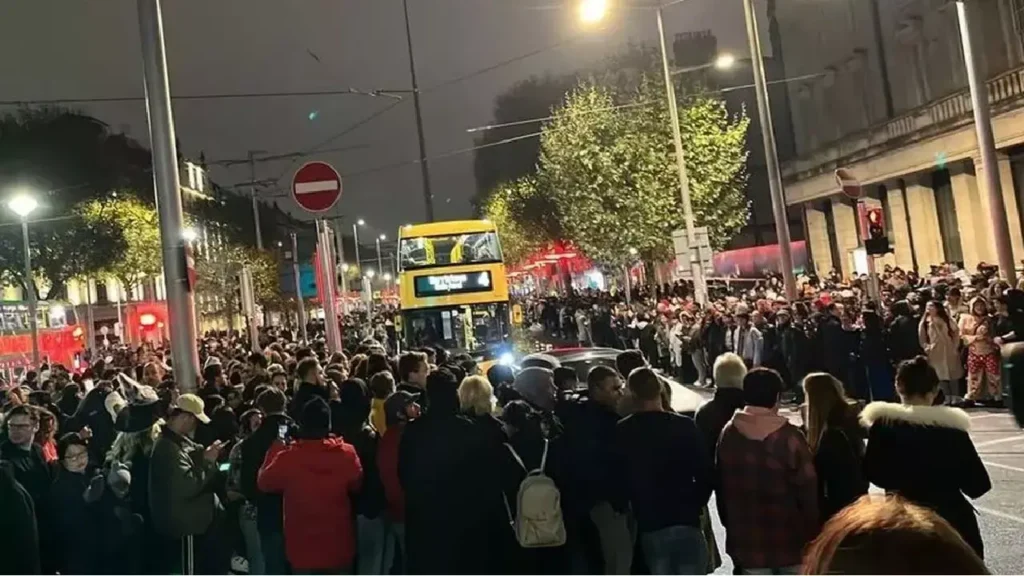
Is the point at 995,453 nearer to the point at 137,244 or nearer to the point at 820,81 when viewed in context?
the point at 820,81

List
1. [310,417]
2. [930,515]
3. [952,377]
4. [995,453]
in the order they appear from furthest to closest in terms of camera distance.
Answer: [952,377], [995,453], [310,417], [930,515]

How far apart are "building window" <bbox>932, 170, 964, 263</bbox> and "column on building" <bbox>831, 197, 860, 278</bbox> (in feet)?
21.1

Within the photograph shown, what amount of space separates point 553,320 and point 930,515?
Result: 44.1 metres

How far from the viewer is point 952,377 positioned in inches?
566

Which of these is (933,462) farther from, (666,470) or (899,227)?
(899,227)

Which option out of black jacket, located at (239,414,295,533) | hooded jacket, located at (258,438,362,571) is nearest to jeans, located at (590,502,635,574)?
hooded jacket, located at (258,438,362,571)

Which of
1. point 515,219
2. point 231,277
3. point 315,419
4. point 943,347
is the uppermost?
point 515,219

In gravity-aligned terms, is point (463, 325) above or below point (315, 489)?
above

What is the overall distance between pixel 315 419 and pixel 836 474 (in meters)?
3.05

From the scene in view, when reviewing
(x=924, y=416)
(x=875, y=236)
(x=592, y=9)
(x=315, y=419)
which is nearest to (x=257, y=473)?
(x=315, y=419)

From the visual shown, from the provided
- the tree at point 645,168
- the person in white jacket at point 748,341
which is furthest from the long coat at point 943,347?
the tree at point 645,168

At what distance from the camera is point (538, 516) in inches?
223

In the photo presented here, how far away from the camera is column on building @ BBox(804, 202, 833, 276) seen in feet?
144

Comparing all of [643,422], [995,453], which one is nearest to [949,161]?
[995,453]
